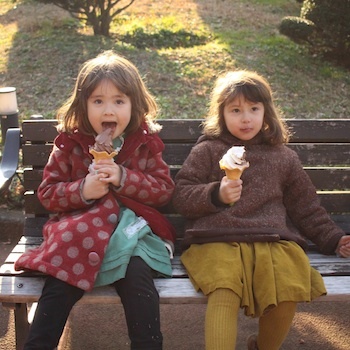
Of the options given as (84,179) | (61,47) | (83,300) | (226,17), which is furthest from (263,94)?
(226,17)

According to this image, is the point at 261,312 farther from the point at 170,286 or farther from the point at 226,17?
the point at 226,17

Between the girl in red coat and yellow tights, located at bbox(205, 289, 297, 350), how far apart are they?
0.22 metres

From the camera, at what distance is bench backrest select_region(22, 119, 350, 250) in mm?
3314

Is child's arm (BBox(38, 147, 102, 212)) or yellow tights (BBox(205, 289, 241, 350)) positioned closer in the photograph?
yellow tights (BBox(205, 289, 241, 350))

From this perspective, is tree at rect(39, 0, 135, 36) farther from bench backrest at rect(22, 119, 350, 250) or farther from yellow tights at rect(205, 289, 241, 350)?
yellow tights at rect(205, 289, 241, 350)

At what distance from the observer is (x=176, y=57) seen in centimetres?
762

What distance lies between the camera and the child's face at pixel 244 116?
2.90m

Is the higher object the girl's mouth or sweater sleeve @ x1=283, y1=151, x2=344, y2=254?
the girl's mouth

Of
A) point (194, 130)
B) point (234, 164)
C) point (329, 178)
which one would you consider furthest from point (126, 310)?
point (329, 178)

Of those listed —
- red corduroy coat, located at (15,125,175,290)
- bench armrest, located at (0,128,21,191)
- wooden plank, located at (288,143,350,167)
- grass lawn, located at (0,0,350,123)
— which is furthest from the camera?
grass lawn, located at (0,0,350,123)

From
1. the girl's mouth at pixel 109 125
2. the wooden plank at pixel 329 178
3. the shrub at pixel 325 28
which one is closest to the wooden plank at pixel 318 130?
the wooden plank at pixel 329 178

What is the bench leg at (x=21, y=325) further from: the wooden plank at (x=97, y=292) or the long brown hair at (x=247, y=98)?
the long brown hair at (x=247, y=98)

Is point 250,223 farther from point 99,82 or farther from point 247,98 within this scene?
point 99,82

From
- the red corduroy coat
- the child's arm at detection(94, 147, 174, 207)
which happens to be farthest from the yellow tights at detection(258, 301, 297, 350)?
the child's arm at detection(94, 147, 174, 207)
